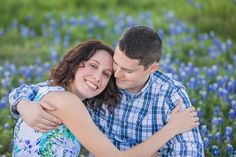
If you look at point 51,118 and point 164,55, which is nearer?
point 51,118

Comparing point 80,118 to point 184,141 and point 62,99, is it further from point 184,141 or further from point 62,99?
point 184,141

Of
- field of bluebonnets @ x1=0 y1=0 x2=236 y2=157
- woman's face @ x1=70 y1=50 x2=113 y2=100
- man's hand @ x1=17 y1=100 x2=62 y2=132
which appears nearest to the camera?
man's hand @ x1=17 y1=100 x2=62 y2=132

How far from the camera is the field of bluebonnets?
4.95 meters

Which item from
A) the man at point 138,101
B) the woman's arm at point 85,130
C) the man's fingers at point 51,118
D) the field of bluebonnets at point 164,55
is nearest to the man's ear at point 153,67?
the man at point 138,101

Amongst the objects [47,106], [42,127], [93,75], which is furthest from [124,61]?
[42,127]

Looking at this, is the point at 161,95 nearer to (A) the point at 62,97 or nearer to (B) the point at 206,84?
(A) the point at 62,97

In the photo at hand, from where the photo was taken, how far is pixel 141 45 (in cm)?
388

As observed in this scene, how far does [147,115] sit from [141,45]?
55 cm

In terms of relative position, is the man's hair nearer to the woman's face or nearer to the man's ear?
the man's ear

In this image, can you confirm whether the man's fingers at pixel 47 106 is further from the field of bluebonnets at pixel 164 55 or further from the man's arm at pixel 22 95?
the field of bluebonnets at pixel 164 55

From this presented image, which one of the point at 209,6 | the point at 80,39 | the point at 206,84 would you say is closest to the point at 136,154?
the point at 206,84

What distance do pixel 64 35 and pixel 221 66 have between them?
2195 mm

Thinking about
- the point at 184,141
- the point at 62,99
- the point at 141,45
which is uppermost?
the point at 141,45

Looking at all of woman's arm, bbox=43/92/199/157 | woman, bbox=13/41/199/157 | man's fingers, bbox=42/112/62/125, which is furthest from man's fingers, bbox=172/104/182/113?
man's fingers, bbox=42/112/62/125
